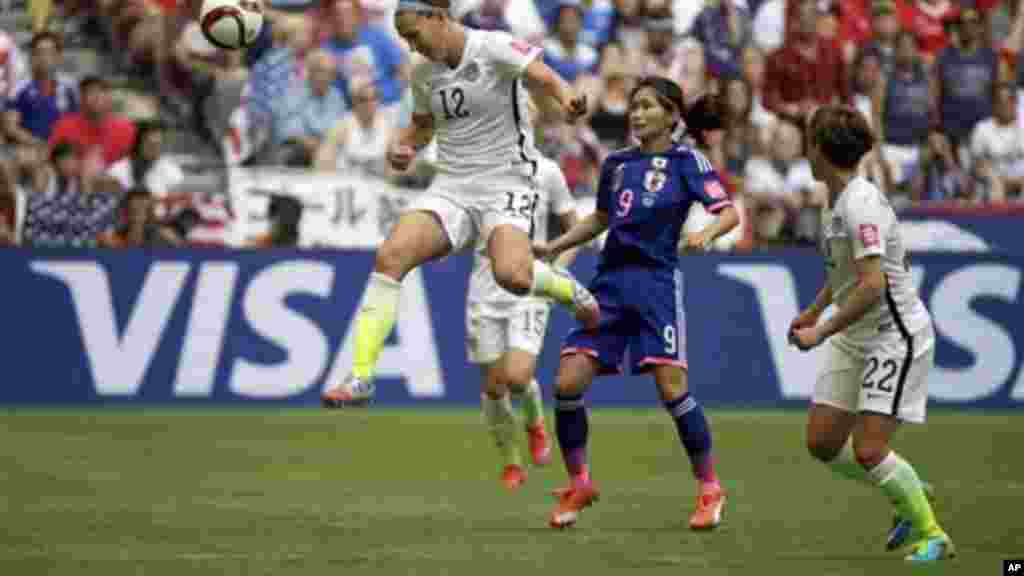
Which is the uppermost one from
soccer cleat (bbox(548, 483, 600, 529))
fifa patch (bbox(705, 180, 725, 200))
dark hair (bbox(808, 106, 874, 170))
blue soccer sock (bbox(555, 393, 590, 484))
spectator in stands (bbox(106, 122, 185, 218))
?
dark hair (bbox(808, 106, 874, 170))

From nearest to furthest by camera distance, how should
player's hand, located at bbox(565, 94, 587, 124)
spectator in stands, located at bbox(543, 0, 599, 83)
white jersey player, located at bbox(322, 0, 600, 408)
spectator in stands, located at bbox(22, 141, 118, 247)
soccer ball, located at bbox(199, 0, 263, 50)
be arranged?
player's hand, located at bbox(565, 94, 587, 124), white jersey player, located at bbox(322, 0, 600, 408), soccer ball, located at bbox(199, 0, 263, 50), spectator in stands, located at bbox(22, 141, 118, 247), spectator in stands, located at bbox(543, 0, 599, 83)

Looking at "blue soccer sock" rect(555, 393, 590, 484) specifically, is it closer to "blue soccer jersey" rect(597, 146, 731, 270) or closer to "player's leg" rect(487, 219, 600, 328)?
"player's leg" rect(487, 219, 600, 328)

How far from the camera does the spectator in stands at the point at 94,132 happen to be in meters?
20.2

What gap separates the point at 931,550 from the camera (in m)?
9.94

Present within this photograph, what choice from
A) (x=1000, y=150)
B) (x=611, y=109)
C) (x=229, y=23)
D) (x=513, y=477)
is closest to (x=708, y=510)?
(x=513, y=477)

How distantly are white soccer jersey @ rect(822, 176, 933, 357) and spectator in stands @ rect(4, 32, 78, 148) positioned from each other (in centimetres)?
1128

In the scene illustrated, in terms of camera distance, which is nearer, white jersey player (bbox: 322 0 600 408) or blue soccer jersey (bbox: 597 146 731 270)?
A: blue soccer jersey (bbox: 597 146 731 270)

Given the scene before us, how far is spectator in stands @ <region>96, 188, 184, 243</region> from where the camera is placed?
19.5 meters

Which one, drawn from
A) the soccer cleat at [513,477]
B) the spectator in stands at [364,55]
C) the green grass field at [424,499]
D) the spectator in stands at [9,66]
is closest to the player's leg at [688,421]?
the green grass field at [424,499]

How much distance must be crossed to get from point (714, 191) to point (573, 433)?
1338 mm

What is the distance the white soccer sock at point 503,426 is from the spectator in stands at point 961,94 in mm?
9843

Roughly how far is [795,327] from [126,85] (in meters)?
12.1

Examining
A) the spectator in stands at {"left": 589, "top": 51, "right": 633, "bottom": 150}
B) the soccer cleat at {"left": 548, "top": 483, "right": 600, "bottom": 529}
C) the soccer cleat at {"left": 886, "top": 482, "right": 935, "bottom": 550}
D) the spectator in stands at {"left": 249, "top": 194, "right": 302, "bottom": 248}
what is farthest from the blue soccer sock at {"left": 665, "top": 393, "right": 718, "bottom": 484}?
the spectator in stands at {"left": 589, "top": 51, "right": 633, "bottom": 150}

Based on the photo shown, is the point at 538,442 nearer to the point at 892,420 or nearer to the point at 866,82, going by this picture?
the point at 892,420
